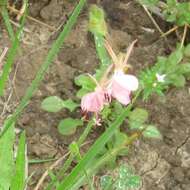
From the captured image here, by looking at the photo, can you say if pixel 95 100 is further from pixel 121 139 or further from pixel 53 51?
pixel 121 139

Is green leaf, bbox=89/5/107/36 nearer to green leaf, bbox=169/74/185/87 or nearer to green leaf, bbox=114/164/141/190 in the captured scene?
green leaf, bbox=114/164/141/190

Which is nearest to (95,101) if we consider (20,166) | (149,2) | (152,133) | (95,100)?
(95,100)

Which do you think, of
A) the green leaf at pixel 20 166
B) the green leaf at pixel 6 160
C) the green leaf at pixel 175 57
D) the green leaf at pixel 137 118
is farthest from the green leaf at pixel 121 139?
the green leaf at pixel 20 166

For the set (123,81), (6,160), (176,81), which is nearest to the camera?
(123,81)

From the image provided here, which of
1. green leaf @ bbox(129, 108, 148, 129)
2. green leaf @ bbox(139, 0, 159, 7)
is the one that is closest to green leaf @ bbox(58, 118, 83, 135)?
green leaf @ bbox(129, 108, 148, 129)

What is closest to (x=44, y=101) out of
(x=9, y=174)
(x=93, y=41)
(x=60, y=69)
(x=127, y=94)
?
(x=60, y=69)
